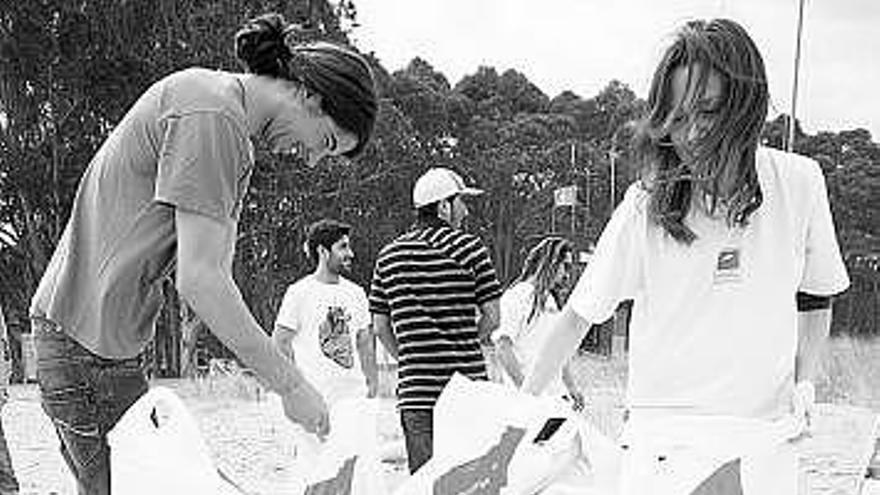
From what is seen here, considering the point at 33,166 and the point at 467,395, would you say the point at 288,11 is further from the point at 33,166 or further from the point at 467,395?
the point at 467,395

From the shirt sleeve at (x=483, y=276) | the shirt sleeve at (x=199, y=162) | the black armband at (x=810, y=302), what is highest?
the shirt sleeve at (x=199, y=162)

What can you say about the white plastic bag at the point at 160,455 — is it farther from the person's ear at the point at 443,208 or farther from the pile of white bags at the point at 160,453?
the person's ear at the point at 443,208

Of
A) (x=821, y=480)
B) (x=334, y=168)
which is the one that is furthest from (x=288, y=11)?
(x=821, y=480)

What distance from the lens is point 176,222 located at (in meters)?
2.26

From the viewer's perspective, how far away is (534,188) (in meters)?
30.3

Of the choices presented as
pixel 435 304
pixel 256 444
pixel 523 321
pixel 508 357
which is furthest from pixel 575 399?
pixel 256 444

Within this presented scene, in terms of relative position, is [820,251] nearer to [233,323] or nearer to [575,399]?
[233,323]

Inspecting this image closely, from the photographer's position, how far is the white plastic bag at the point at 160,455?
92.5 inches

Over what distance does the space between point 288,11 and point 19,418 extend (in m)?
10.7

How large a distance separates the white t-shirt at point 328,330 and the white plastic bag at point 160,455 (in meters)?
3.00

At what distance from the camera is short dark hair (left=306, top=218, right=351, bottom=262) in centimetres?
581

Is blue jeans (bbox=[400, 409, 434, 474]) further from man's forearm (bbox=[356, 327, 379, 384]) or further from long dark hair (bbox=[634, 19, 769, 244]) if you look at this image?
long dark hair (bbox=[634, 19, 769, 244])

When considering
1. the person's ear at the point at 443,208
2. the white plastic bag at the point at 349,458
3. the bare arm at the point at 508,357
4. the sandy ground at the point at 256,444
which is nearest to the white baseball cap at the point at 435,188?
the person's ear at the point at 443,208

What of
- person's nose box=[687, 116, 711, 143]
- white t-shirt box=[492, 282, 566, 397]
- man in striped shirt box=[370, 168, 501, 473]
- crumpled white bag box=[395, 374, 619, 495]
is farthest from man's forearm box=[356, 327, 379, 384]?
person's nose box=[687, 116, 711, 143]
